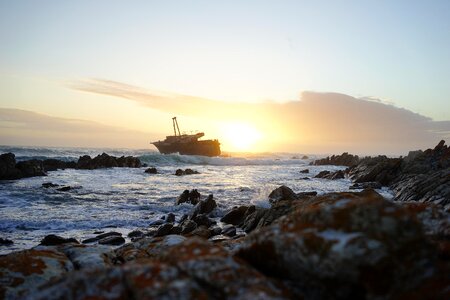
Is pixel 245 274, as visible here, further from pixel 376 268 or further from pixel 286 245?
pixel 376 268

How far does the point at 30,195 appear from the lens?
2334cm

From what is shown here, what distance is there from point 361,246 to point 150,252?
16.6 feet

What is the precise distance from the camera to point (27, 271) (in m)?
5.34

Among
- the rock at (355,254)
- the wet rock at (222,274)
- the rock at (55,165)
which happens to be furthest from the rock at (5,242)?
the rock at (55,165)

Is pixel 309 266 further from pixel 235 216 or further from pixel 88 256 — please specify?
pixel 235 216

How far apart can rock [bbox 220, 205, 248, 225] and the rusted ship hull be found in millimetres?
74423

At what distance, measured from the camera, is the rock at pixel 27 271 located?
4.90 metres

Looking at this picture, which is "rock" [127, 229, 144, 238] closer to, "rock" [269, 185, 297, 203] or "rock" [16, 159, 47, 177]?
"rock" [269, 185, 297, 203]

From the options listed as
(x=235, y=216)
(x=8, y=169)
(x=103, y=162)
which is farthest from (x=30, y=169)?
(x=235, y=216)

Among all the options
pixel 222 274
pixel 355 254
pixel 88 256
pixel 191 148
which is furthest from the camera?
pixel 191 148

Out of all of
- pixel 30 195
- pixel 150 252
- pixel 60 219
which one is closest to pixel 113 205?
pixel 60 219

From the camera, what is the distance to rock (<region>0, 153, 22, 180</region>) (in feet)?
109

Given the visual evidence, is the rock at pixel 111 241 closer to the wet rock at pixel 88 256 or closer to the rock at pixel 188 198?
the wet rock at pixel 88 256

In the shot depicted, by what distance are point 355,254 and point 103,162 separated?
177 feet
